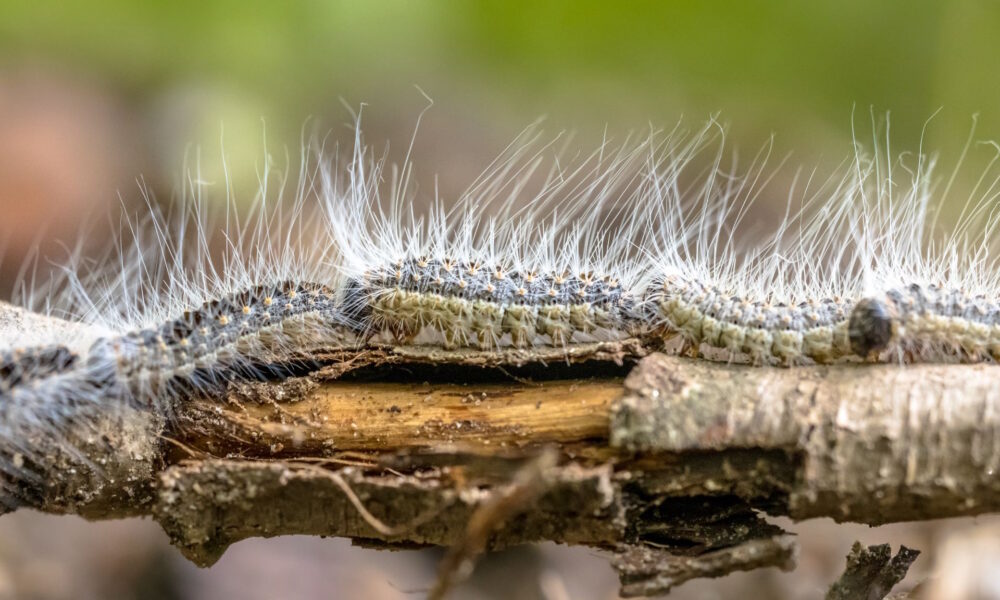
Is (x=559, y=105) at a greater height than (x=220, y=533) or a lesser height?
greater

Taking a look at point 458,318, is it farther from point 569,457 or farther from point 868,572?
point 868,572

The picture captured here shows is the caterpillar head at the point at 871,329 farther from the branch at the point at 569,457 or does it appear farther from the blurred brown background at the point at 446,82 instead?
the blurred brown background at the point at 446,82

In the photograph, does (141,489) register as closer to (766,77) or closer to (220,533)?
(220,533)

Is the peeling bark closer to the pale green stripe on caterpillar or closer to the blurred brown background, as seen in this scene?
the pale green stripe on caterpillar

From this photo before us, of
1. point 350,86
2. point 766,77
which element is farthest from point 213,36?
point 766,77

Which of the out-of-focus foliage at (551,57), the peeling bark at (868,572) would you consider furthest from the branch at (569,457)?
the out-of-focus foliage at (551,57)

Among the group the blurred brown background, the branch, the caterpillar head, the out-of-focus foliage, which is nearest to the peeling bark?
the branch
